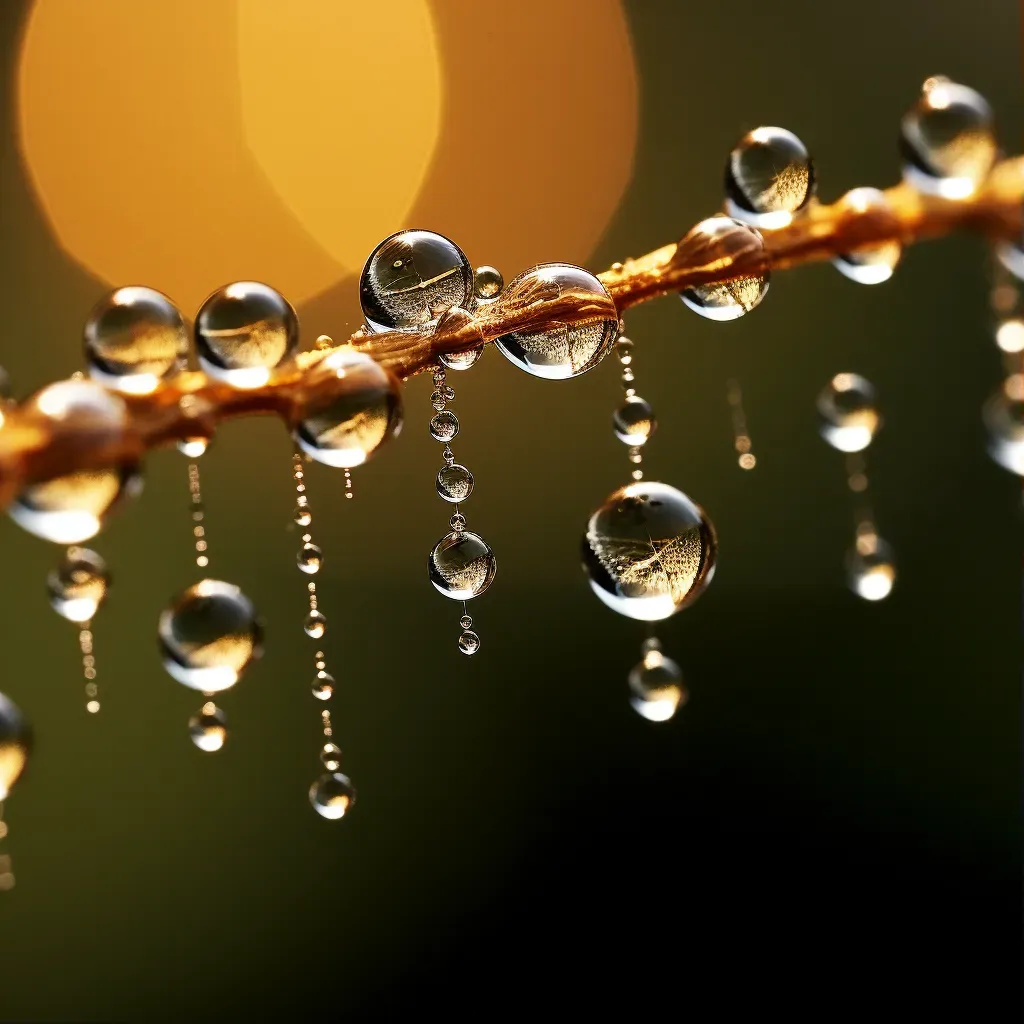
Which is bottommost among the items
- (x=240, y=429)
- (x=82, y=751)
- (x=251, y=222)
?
(x=82, y=751)

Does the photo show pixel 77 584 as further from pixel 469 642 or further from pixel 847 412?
pixel 847 412

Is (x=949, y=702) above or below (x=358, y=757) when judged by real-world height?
above

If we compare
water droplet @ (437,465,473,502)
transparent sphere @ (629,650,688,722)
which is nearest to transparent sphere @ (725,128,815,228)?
water droplet @ (437,465,473,502)

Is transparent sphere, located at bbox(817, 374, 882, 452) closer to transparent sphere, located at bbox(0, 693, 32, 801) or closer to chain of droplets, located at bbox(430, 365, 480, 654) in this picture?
Answer: chain of droplets, located at bbox(430, 365, 480, 654)

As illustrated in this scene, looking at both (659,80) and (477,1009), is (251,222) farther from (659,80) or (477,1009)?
(477,1009)

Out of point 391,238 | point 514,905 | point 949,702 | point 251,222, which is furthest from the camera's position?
point 949,702

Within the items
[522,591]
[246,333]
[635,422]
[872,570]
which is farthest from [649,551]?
[522,591]

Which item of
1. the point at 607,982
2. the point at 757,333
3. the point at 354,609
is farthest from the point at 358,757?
the point at 757,333
